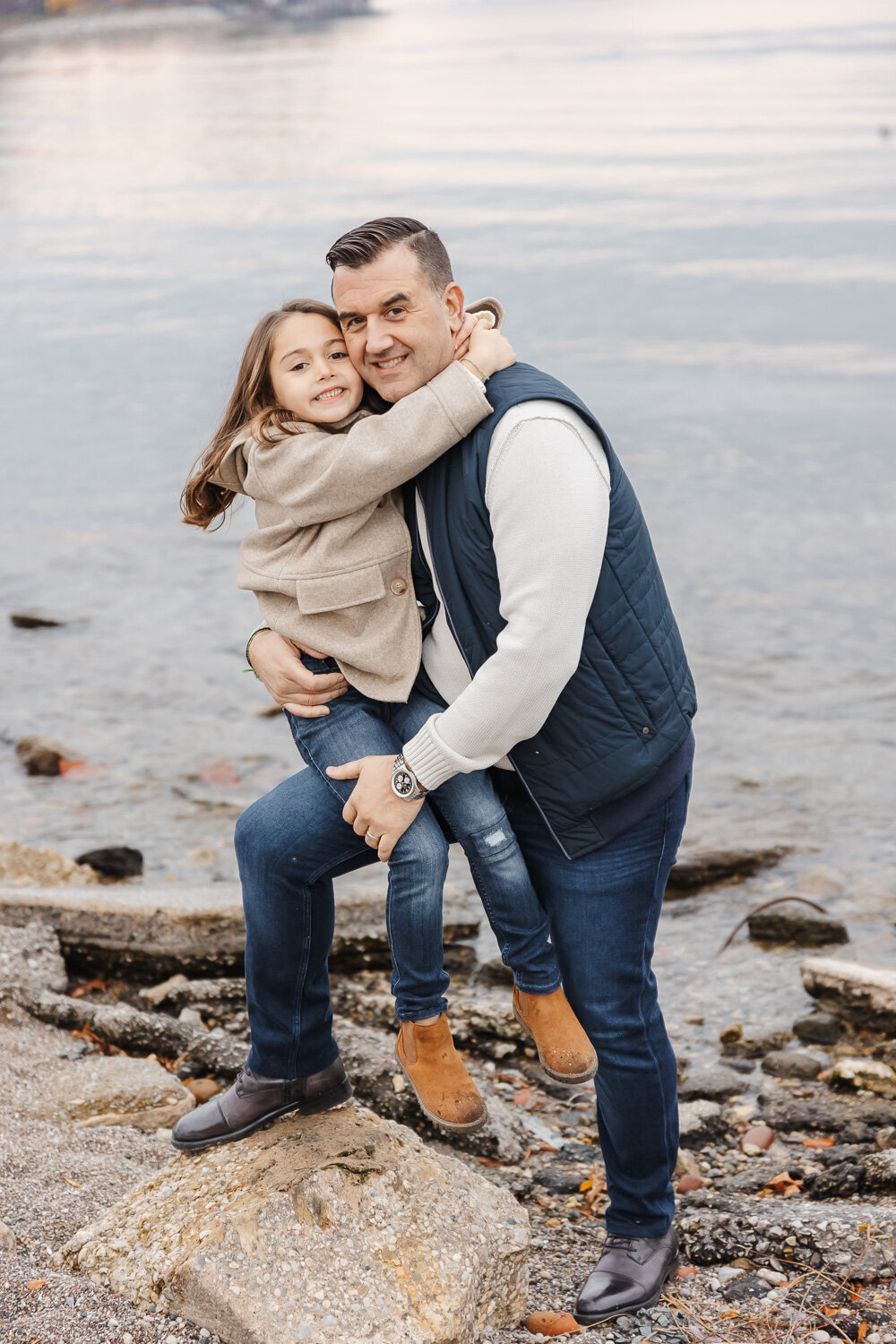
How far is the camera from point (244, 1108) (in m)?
3.21

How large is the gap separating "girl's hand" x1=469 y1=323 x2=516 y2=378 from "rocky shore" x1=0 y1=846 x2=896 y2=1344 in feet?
6.08

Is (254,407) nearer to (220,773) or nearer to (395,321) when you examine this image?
(395,321)

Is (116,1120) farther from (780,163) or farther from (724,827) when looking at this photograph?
(780,163)

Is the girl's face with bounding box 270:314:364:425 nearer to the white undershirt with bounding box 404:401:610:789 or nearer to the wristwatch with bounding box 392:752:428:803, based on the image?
the white undershirt with bounding box 404:401:610:789

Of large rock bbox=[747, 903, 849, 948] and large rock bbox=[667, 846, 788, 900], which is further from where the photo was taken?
large rock bbox=[667, 846, 788, 900]

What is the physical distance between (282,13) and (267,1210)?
144779 millimetres

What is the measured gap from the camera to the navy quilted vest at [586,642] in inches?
109

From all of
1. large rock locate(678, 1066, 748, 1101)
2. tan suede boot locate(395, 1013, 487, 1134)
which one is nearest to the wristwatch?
tan suede boot locate(395, 1013, 487, 1134)

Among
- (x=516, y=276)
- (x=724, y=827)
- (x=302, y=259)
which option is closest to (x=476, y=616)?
(x=724, y=827)

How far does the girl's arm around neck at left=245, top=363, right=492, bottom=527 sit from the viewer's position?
2.72 m

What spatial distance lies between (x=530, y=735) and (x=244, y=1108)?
1.22m

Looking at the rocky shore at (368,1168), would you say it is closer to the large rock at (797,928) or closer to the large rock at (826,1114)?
the large rock at (826,1114)

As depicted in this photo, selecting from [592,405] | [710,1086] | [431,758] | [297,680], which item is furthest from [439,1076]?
[592,405]

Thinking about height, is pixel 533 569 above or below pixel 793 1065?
above
